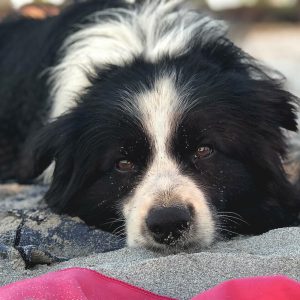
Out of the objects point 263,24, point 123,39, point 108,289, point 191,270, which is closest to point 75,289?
point 108,289

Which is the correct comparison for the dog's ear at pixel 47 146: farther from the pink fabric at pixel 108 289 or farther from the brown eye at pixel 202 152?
the pink fabric at pixel 108 289

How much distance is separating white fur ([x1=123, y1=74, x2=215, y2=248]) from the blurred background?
208cm

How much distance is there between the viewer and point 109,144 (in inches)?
128

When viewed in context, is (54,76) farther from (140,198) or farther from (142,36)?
(140,198)

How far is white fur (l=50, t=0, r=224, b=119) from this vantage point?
3801 mm

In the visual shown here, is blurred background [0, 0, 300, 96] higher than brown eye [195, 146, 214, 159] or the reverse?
the reverse

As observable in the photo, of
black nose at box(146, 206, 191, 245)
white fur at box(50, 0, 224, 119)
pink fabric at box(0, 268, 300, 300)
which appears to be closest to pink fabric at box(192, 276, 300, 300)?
pink fabric at box(0, 268, 300, 300)

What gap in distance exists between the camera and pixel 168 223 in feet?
9.15

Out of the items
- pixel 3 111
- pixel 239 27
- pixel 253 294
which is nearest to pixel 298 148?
pixel 3 111

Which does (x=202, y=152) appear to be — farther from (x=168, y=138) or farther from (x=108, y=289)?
(x=108, y=289)

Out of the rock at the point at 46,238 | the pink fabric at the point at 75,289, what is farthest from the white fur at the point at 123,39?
the pink fabric at the point at 75,289

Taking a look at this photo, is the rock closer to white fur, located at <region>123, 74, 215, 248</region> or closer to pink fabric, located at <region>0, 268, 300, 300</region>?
white fur, located at <region>123, 74, 215, 248</region>

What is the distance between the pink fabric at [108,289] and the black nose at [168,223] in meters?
0.70

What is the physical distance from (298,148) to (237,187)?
121 cm
